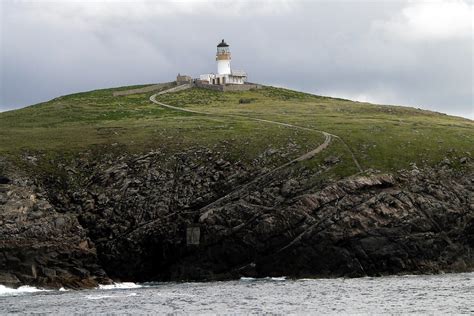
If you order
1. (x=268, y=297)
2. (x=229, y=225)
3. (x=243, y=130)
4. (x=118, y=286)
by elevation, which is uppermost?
(x=243, y=130)

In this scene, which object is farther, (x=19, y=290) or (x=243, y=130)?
(x=243, y=130)

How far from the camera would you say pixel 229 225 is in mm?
108500

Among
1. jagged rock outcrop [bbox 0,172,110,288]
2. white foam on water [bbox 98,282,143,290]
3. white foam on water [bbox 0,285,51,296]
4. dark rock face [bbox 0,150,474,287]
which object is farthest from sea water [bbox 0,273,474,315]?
dark rock face [bbox 0,150,474,287]

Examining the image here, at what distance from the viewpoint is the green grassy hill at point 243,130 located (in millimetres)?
122812

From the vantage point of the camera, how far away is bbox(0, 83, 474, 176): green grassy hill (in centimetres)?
12281

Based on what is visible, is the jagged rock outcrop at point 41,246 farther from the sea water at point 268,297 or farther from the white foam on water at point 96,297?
the white foam on water at point 96,297

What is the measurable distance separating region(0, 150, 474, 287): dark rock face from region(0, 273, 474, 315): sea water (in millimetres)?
4941

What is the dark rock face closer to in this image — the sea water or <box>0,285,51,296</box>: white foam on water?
<box>0,285,51,296</box>: white foam on water

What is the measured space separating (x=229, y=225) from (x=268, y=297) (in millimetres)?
27435

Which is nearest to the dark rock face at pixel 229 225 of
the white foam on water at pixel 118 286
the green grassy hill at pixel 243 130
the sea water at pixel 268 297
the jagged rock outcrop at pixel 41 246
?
the jagged rock outcrop at pixel 41 246

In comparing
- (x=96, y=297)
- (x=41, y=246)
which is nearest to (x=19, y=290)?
(x=41, y=246)

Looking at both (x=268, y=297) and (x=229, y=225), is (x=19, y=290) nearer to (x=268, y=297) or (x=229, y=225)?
(x=229, y=225)

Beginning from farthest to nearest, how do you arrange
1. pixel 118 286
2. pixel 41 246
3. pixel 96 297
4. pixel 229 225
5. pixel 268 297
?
pixel 229 225, pixel 118 286, pixel 41 246, pixel 96 297, pixel 268 297

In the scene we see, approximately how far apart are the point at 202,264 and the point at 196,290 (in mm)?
16952
